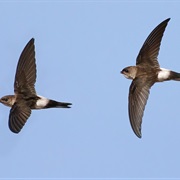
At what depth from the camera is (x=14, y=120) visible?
31.7 feet

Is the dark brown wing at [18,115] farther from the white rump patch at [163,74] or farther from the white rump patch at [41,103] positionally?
the white rump patch at [163,74]

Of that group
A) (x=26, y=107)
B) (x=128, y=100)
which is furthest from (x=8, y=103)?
(x=128, y=100)

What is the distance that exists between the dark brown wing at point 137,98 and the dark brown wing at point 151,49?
29 cm

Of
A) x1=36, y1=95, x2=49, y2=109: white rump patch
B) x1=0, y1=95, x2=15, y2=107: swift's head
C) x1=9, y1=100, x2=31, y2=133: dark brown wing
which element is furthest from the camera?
x1=0, y1=95, x2=15, y2=107: swift's head

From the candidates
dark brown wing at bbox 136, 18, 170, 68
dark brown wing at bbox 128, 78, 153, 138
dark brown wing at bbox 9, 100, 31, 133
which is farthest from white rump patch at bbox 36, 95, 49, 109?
dark brown wing at bbox 136, 18, 170, 68

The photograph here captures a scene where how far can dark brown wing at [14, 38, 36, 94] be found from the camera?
10195 millimetres

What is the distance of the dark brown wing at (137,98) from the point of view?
10094 millimetres

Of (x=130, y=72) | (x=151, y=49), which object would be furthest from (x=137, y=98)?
(x=151, y=49)

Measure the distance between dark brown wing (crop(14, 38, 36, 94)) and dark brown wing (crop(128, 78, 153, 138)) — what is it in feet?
4.76

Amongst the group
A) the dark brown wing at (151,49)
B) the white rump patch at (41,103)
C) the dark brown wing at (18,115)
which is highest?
the dark brown wing at (151,49)

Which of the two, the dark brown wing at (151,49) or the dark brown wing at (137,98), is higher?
the dark brown wing at (151,49)

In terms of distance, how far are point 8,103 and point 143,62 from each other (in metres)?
2.07

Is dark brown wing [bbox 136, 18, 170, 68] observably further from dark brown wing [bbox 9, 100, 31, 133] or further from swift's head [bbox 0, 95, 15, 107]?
swift's head [bbox 0, 95, 15, 107]

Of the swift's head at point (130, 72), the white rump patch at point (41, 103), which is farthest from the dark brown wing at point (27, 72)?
the swift's head at point (130, 72)
